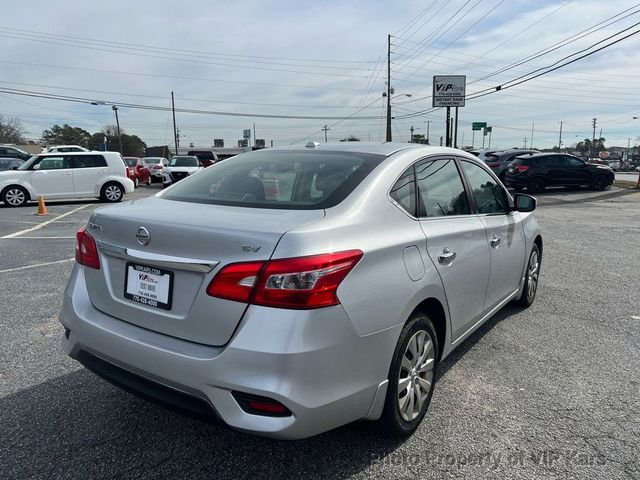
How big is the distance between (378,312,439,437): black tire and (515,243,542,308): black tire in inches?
95.6

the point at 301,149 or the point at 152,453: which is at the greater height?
the point at 301,149

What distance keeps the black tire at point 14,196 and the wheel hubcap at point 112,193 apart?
2.30 m

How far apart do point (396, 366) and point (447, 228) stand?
1.00 metres

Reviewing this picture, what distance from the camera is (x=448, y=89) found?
1342 inches

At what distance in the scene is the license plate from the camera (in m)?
2.33

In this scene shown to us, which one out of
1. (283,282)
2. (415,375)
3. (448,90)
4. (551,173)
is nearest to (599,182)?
(551,173)

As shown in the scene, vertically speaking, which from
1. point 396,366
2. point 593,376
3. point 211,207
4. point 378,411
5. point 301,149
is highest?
point 301,149

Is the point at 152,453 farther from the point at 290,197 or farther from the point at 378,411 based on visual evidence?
the point at 290,197

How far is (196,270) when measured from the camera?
2.22 meters

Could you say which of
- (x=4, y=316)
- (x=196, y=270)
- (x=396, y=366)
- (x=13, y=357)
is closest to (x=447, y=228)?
(x=396, y=366)

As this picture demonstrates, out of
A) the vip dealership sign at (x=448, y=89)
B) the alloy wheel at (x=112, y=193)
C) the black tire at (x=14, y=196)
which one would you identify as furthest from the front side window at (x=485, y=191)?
the vip dealership sign at (x=448, y=89)

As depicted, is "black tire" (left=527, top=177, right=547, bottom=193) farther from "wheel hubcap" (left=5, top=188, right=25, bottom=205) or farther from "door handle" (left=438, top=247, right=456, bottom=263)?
"door handle" (left=438, top=247, right=456, bottom=263)

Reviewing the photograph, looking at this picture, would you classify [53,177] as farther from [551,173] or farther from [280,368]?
[551,173]

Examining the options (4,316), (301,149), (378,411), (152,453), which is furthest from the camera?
(4,316)
